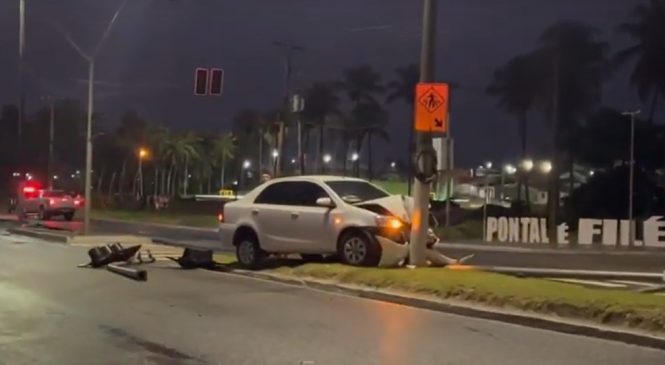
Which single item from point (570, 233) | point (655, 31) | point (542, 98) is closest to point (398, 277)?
point (570, 233)

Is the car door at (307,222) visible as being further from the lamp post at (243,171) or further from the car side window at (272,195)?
the lamp post at (243,171)

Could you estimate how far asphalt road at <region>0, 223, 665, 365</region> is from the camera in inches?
383

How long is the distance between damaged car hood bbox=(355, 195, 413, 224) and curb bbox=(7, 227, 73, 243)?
13.4 meters

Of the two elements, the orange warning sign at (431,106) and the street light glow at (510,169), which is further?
the street light glow at (510,169)

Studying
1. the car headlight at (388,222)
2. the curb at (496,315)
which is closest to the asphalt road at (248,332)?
the curb at (496,315)

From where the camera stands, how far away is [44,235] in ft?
99.6

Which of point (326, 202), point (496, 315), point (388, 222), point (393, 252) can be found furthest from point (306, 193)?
point (496, 315)

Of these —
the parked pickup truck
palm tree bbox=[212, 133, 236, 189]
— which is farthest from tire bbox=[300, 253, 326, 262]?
palm tree bbox=[212, 133, 236, 189]

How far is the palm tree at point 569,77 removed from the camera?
221 feet

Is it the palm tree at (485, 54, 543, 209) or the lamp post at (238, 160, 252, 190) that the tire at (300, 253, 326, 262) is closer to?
the palm tree at (485, 54, 543, 209)

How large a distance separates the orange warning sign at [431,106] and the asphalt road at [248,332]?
3489 mm

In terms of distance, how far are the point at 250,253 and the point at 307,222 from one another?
1773 mm

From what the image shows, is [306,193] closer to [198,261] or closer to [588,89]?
[198,261]

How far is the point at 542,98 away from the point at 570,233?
28.7 meters
